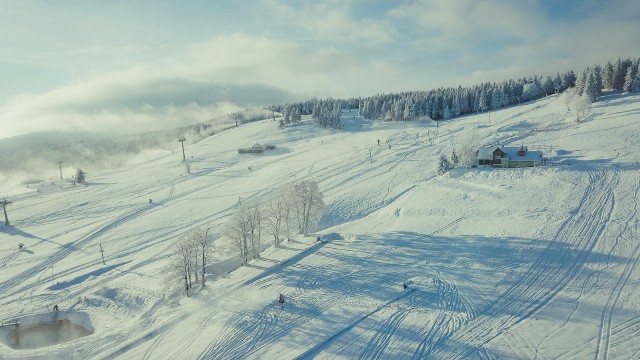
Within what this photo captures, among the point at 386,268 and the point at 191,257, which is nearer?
the point at 386,268

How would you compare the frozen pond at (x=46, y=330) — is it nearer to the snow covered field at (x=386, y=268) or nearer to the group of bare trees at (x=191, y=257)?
the snow covered field at (x=386, y=268)

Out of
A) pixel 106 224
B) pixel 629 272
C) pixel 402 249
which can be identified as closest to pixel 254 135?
pixel 106 224

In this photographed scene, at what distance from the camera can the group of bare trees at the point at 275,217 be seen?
45.0m

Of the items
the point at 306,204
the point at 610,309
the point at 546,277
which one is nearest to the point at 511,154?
the point at 546,277

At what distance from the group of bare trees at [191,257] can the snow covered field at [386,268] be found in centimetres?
200

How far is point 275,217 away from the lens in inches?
1907

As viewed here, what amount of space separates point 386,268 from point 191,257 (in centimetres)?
1975

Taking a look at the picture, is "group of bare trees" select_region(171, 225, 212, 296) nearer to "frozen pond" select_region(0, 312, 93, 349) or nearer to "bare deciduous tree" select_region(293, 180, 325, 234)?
"frozen pond" select_region(0, 312, 93, 349)

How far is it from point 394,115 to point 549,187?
319 feet

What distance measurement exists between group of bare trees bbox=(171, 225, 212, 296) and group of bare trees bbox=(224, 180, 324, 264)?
417cm

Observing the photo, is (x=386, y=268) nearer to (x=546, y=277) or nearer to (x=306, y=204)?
(x=546, y=277)

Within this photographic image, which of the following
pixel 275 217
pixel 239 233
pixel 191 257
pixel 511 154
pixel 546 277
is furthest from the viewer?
pixel 511 154

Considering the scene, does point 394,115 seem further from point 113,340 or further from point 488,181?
point 113,340

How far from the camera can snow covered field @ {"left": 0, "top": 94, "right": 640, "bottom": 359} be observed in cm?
2545
